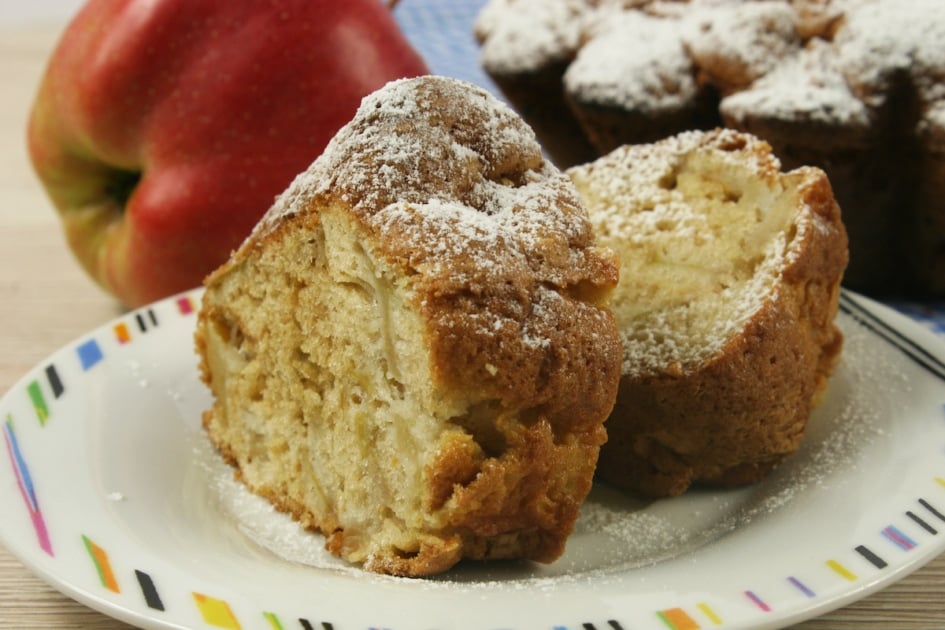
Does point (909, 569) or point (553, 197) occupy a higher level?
point (553, 197)

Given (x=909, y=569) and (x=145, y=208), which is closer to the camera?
(x=909, y=569)

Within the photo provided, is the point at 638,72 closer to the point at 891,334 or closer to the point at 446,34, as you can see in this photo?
the point at 891,334

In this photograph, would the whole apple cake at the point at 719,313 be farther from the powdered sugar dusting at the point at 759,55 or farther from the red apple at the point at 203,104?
the red apple at the point at 203,104

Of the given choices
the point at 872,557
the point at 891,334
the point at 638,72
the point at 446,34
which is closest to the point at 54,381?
the point at 872,557

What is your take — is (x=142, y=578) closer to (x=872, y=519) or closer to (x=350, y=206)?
(x=350, y=206)

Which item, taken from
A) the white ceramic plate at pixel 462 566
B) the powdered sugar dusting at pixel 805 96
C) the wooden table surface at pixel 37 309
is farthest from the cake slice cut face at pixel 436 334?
the powdered sugar dusting at pixel 805 96

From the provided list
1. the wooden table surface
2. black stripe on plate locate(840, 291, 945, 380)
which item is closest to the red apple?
the wooden table surface

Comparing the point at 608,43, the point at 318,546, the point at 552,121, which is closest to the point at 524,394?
the point at 318,546
